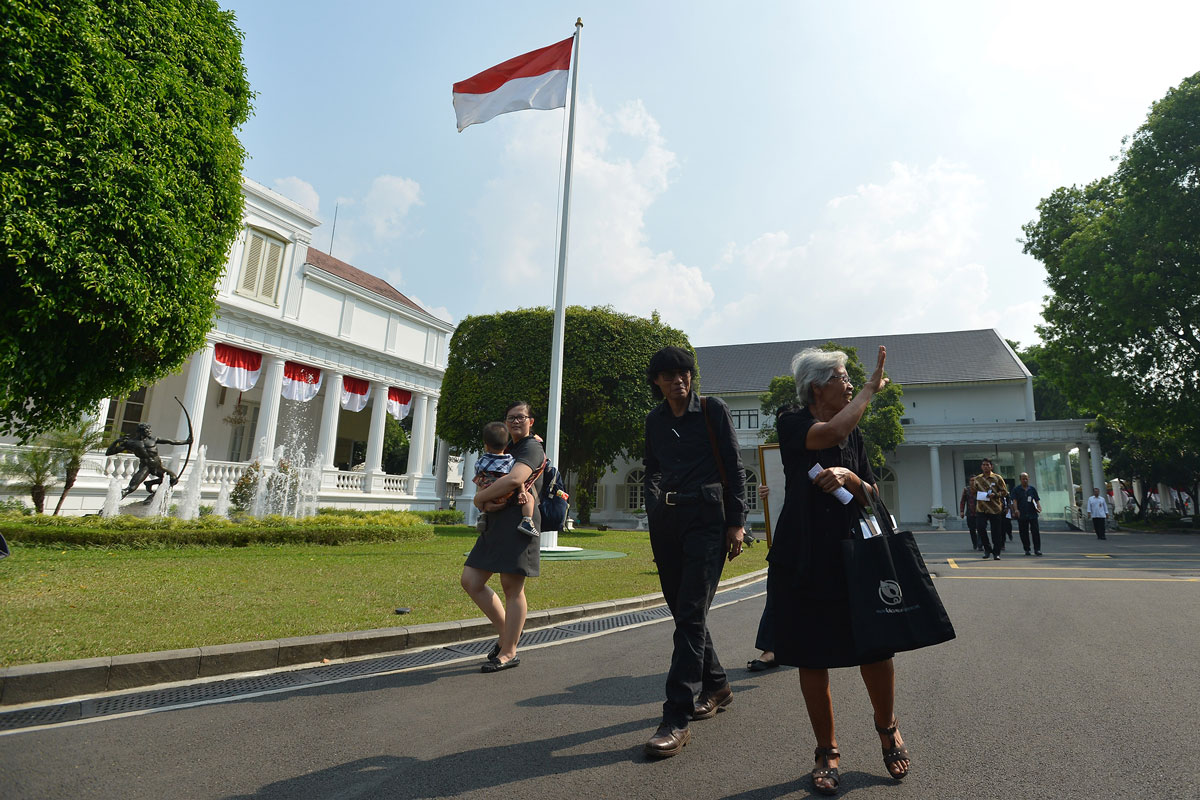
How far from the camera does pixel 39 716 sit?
3527 millimetres

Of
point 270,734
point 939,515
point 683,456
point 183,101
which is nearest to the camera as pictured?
point 270,734

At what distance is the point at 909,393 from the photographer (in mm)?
38969

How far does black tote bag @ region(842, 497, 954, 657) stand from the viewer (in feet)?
8.02

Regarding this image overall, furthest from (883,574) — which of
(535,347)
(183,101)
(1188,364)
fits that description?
(1188,364)

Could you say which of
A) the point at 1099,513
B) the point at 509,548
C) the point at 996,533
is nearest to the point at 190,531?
the point at 509,548

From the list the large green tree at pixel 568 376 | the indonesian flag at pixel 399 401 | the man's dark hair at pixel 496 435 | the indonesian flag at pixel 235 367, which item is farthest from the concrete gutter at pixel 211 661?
the indonesian flag at pixel 399 401

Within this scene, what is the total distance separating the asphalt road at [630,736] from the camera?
2607mm

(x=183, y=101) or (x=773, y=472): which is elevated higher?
(x=183, y=101)

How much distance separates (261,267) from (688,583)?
2509cm

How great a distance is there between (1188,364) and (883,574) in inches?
1169

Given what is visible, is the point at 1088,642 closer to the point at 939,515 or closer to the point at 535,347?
the point at 535,347

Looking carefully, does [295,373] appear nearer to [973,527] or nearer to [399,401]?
[399,401]

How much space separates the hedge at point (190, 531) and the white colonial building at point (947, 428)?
25400 mm

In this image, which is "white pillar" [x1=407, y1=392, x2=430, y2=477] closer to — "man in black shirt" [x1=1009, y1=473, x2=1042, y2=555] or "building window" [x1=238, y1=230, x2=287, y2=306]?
"building window" [x1=238, y1=230, x2=287, y2=306]
